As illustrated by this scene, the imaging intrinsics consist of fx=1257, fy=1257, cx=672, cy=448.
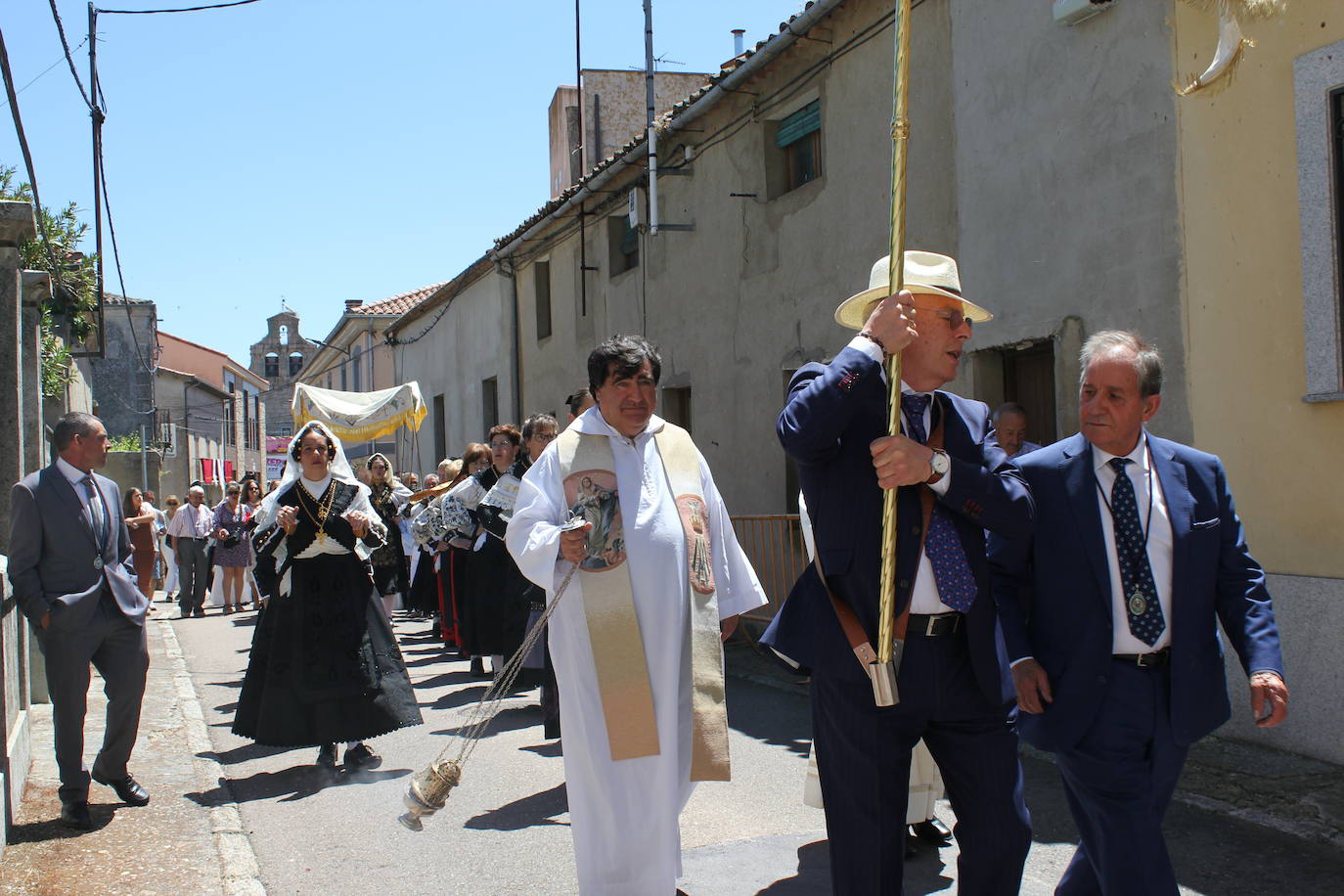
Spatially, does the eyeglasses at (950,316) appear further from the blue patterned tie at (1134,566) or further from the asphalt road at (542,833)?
the asphalt road at (542,833)

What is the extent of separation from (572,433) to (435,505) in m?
4.86

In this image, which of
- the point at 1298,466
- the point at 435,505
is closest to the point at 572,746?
the point at 1298,466

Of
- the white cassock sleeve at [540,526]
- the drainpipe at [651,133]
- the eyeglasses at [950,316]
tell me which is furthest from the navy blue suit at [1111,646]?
the drainpipe at [651,133]

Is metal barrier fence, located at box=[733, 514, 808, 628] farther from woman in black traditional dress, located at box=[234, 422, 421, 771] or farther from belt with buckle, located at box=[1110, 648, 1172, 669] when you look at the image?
belt with buckle, located at box=[1110, 648, 1172, 669]

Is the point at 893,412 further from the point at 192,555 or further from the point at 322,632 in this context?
the point at 192,555

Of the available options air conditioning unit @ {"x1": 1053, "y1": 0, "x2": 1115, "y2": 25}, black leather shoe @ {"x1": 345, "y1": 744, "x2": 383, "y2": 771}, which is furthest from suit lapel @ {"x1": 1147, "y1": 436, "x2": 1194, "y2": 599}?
air conditioning unit @ {"x1": 1053, "y1": 0, "x2": 1115, "y2": 25}

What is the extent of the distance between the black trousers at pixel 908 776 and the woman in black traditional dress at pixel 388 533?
15.3ft

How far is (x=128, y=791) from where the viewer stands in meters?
6.18

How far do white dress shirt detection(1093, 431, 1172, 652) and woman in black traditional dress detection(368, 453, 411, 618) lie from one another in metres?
4.86

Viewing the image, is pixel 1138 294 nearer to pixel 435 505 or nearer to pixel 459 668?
pixel 435 505

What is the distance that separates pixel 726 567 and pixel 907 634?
168cm

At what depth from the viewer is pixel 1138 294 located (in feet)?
25.6

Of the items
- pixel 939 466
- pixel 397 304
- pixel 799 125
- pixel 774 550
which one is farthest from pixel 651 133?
pixel 397 304

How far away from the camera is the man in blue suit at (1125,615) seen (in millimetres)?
3248
